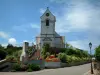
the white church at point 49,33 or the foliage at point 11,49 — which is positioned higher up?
the white church at point 49,33

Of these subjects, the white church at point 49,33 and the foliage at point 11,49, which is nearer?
the foliage at point 11,49

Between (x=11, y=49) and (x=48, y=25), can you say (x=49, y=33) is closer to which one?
(x=48, y=25)

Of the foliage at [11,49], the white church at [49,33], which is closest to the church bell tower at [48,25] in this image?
the white church at [49,33]

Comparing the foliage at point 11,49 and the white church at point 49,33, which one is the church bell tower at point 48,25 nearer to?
the white church at point 49,33

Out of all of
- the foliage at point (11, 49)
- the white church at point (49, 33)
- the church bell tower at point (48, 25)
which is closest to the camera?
the foliage at point (11, 49)

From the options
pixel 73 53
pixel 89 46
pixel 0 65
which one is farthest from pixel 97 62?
pixel 73 53

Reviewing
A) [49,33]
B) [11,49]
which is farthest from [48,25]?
[11,49]

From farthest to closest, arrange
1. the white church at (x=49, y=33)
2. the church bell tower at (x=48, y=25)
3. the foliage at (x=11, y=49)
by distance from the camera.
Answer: the church bell tower at (x=48, y=25)
the white church at (x=49, y=33)
the foliage at (x=11, y=49)

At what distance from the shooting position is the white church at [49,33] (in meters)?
72.5

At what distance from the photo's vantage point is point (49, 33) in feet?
242

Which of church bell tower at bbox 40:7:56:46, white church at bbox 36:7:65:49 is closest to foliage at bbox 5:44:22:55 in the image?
white church at bbox 36:7:65:49

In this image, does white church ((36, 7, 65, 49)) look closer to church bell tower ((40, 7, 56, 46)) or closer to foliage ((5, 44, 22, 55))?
church bell tower ((40, 7, 56, 46))

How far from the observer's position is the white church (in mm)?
72531

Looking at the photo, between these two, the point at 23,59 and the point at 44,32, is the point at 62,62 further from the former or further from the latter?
the point at 44,32
